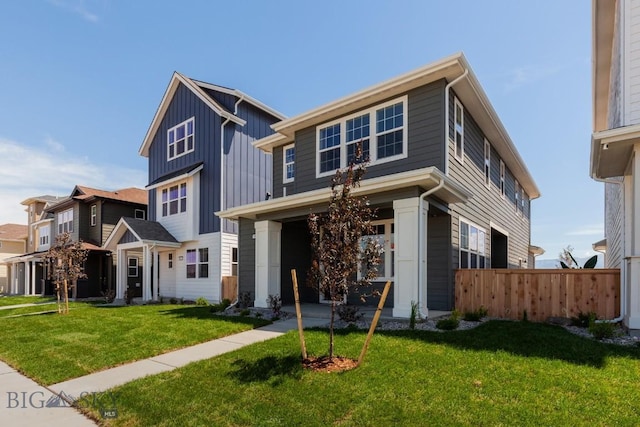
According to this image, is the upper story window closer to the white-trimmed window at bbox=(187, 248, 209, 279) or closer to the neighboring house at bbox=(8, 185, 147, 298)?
the white-trimmed window at bbox=(187, 248, 209, 279)

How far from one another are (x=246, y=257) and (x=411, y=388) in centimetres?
962

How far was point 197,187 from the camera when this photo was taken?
55.7 ft

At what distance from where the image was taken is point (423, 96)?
31.6 feet

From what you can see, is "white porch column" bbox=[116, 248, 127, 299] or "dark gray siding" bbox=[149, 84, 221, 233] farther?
"white porch column" bbox=[116, 248, 127, 299]

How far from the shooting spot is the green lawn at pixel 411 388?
3.58 meters

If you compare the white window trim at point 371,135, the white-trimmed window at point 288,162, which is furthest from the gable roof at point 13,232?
the white window trim at point 371,135

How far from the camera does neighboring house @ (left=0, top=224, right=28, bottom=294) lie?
3291cm

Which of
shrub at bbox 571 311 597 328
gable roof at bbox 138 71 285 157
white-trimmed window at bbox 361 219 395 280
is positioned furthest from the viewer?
gable roof at bbox 138 71 285 157

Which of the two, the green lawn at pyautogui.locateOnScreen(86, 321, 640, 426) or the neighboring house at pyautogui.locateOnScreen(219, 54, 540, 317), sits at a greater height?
the neighboring house at pyautogui.locateOnScreen(219, 54, 540, 317)

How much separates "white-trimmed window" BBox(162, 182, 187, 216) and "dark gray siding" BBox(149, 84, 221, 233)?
3.11 feet

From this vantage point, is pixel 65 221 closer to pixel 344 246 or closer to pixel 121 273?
pixel 121 273

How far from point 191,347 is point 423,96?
796cm

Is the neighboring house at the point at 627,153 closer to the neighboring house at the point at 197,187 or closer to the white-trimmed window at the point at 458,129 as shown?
the white-trimmed window at the point at 458,129

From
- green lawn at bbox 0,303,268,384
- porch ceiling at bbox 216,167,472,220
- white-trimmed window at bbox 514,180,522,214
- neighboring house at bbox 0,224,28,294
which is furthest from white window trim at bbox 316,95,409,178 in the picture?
neighboring house at bbox 0,224,28,294
